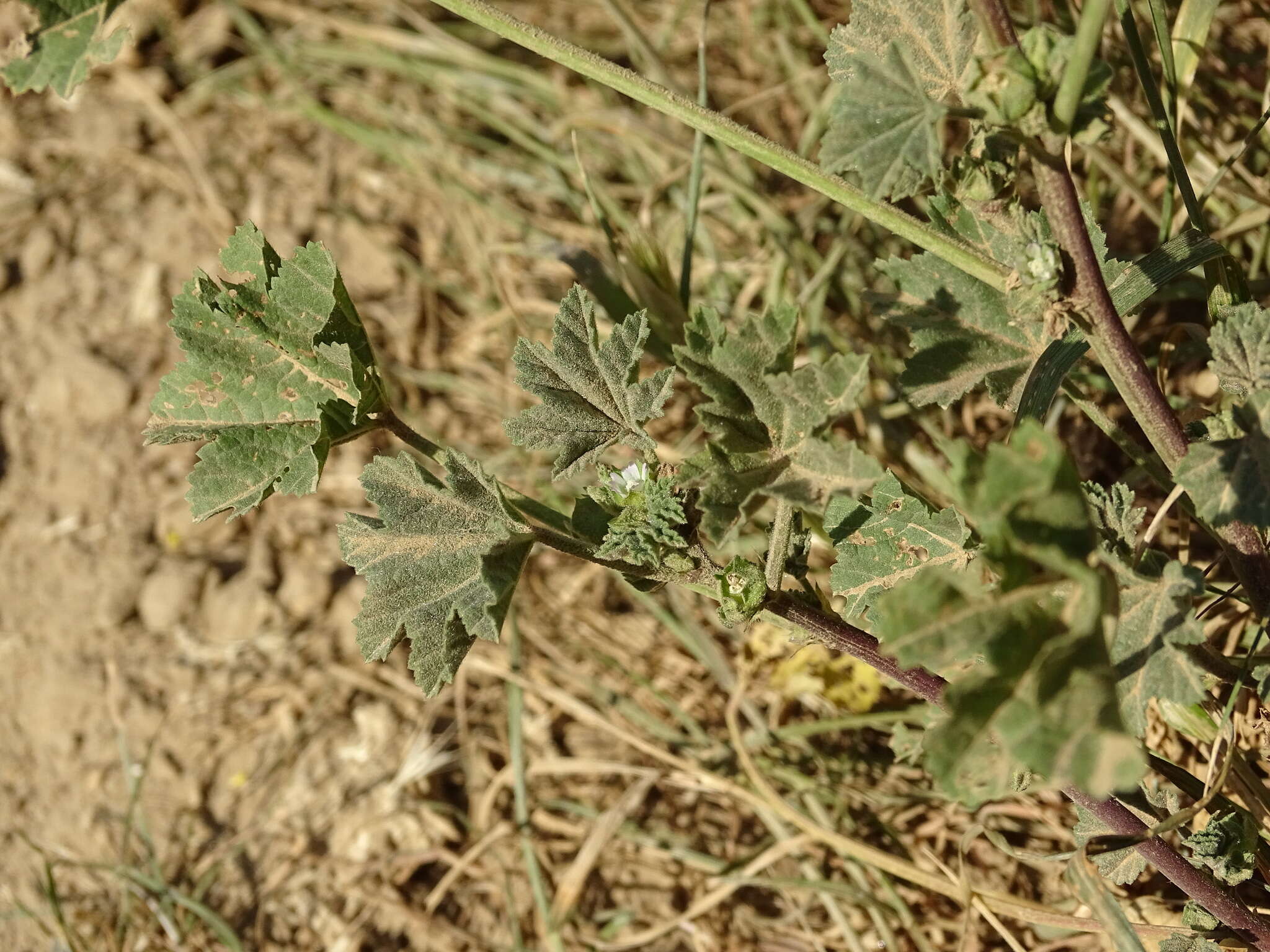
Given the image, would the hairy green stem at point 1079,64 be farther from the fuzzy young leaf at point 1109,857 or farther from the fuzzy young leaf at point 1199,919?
the fuzzy young leaf at point 1199,919

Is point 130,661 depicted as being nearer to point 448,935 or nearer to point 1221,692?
point 448,935

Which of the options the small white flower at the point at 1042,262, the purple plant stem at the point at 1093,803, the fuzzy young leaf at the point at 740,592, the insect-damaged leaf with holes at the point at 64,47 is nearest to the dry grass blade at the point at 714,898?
the purple plant stem at the point at 1093,803

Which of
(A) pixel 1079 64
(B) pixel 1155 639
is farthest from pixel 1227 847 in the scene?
(A) pixel 1079 64

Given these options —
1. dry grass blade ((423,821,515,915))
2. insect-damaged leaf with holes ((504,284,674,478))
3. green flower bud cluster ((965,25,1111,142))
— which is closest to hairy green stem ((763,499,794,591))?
insect-damaged leaf with holes ((504,284,674,478))

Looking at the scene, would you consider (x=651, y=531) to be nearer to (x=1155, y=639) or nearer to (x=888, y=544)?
(x=888, y=544)

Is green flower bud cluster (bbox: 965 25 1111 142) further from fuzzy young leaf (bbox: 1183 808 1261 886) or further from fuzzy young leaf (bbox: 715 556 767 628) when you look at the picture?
fuzzy young leaf (bbox: 1183 808 1261 886)
